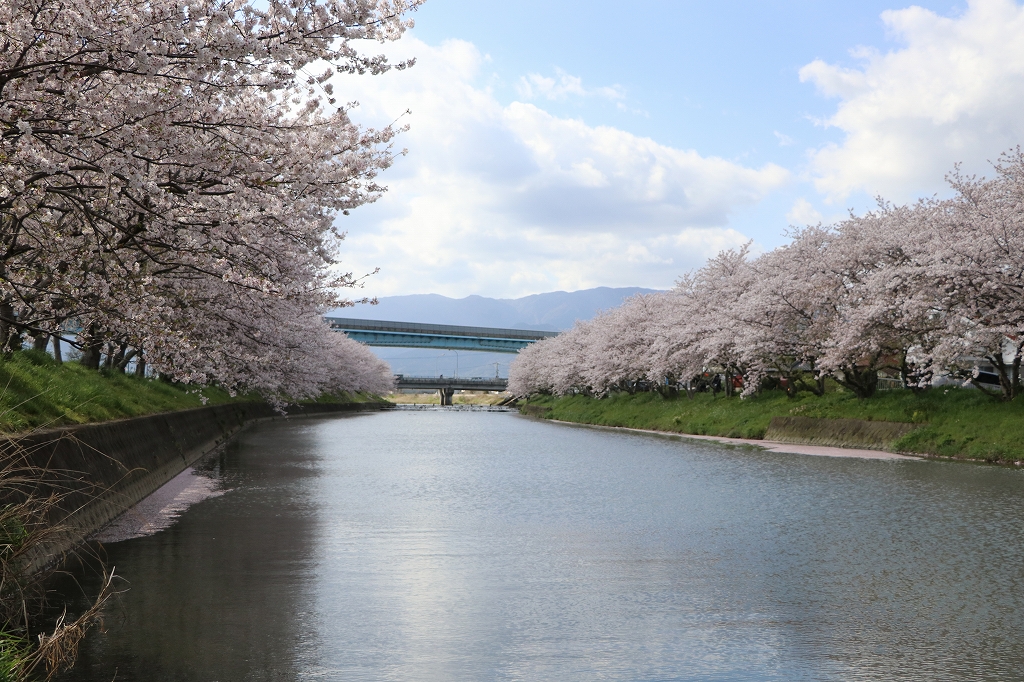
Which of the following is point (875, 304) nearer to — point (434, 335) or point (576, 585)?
point (576, 585)

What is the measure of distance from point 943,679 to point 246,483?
17715mm

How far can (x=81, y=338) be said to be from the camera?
1961 centimetres

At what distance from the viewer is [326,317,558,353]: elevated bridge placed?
134 metres

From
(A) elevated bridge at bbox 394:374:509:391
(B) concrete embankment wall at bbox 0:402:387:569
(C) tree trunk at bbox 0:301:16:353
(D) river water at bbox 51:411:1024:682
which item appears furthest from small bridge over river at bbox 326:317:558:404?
(D) river water at bbox 51:411:1024:682

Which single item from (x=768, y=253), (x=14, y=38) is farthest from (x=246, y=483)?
(x=768, y=253)

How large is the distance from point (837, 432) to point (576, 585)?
→ 85.0ft

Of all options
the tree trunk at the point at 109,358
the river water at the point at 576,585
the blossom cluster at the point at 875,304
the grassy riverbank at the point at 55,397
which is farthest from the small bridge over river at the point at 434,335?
the river water at the point at 576,585

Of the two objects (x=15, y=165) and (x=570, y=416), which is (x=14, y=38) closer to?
(x=15, y=165)

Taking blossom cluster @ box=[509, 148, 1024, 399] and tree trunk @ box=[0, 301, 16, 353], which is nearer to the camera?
tree trunk @ box=[0, 301, 16, 353]

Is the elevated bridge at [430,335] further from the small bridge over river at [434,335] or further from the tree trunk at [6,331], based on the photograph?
the tree trunk at [6,331]

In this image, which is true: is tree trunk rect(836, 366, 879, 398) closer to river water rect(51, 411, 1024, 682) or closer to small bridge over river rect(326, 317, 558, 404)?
river water rect(51, 411, 1024, 682)

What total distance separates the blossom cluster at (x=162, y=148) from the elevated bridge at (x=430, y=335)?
371 feet

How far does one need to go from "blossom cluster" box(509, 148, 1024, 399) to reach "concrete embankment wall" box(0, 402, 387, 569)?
71.5 feet

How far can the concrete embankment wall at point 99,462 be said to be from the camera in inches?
440
